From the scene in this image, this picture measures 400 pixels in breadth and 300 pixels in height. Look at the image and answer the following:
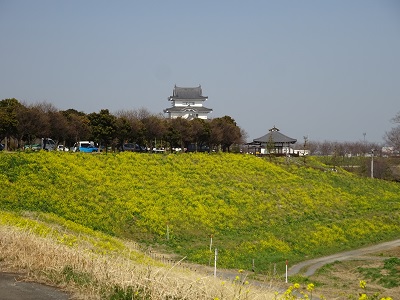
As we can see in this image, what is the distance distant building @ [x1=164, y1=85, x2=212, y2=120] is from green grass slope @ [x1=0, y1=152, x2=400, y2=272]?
1508 inches

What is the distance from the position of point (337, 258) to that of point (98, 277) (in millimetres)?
24408

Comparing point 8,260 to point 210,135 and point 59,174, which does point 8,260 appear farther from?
point 210,135

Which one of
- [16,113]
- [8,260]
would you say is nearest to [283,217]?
[16,113]

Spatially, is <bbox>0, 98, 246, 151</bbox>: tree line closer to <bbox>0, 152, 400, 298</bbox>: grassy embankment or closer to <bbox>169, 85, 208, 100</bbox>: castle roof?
<bbox>0, 152, 400, 298</bbox>: grassy embankment

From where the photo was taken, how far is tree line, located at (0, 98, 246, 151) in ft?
144

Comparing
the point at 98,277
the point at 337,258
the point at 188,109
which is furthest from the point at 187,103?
the point at 98,277

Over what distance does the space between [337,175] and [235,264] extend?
109 feet

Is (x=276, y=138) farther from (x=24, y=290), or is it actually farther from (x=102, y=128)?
(x=24, y=290)

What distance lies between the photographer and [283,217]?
38875 millimetres

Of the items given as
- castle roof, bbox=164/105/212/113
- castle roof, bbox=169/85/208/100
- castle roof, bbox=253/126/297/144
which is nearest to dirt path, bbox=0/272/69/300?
castle roof, bbox=253/126/297/144

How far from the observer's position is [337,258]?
95.8 feet

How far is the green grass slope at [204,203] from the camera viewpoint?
96.6ft

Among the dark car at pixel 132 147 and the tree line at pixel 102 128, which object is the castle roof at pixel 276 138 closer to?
the tree line at pixel 102 128

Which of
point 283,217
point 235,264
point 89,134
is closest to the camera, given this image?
point 235,264
